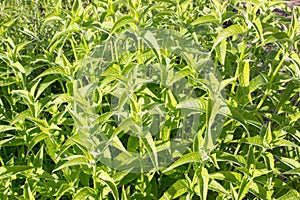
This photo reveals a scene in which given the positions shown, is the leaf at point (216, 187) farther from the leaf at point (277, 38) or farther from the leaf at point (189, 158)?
the leaf at point (277, 38)

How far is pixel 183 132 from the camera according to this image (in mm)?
1609

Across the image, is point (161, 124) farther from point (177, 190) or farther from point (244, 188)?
point (244, 188)

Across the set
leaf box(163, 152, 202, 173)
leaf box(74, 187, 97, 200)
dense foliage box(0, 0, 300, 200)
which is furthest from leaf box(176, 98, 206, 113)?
leaf box(74, 187, 97, 200)

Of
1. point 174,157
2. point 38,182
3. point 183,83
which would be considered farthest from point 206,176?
point 38,182

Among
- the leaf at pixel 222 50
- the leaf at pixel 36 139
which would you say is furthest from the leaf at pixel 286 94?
the leaf at pixel 36 139

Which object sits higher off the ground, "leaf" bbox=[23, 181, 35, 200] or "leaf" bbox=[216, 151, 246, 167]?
"leaf" bbox=[216, 151, 246, 167]

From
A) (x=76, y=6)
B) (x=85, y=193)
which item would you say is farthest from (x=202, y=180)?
(x=76, y=6)

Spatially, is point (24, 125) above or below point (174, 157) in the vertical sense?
above

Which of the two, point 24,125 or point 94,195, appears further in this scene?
point 24,125

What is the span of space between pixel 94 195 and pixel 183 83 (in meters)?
0.53

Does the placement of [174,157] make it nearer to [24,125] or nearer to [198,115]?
[198,115]

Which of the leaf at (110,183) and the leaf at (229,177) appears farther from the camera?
the leaf at (229,177)

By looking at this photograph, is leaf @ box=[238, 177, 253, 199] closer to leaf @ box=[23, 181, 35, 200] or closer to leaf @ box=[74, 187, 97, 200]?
leaf @ box=[74, 187, 97, 200]

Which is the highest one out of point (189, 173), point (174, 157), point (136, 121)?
point (136, 121)
